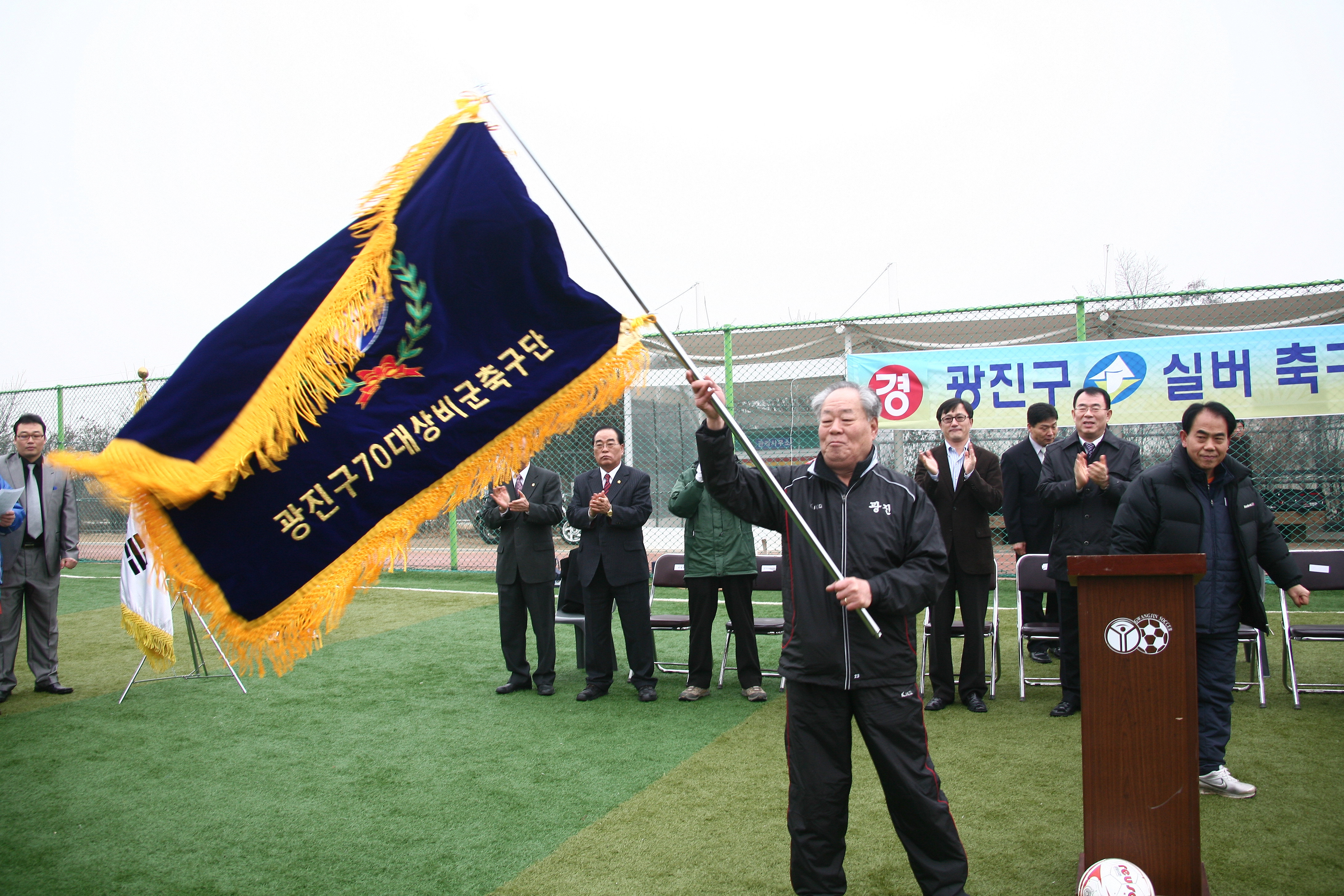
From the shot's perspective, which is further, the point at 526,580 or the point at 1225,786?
the point at 526,580

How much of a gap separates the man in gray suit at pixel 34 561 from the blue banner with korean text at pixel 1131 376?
7.03m

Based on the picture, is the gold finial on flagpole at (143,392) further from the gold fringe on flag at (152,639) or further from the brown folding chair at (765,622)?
the brown folding chair at (765,622)

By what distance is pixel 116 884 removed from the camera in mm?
3457

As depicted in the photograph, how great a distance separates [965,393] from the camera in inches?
329

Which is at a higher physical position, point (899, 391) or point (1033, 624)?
point (899, 391)

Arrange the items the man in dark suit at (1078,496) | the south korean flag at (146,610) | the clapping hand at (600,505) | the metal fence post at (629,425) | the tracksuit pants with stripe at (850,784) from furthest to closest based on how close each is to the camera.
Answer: the metal fence post at (629,425), the south korean flag at (146,610), the clapping hand at (600,505), the man in dark suit at (1078,496), the tracksuit pants with stripe at (850,784)

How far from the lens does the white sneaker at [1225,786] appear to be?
3.96 metres

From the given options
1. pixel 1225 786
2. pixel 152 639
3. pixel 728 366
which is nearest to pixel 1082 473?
pixel 1225 786

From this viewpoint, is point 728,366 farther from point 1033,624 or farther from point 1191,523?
point 1191,523

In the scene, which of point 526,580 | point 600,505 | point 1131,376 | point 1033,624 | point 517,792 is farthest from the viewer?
point 1131,376

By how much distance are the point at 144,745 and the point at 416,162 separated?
437 centimetres

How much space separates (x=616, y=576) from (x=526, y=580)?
0.71 meters

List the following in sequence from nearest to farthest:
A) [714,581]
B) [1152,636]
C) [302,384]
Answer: [302,384] < [1152,636] < [714,581]

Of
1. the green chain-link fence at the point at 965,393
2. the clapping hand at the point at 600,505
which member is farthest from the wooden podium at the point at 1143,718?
the green chain-link fence at the point at 965,393
